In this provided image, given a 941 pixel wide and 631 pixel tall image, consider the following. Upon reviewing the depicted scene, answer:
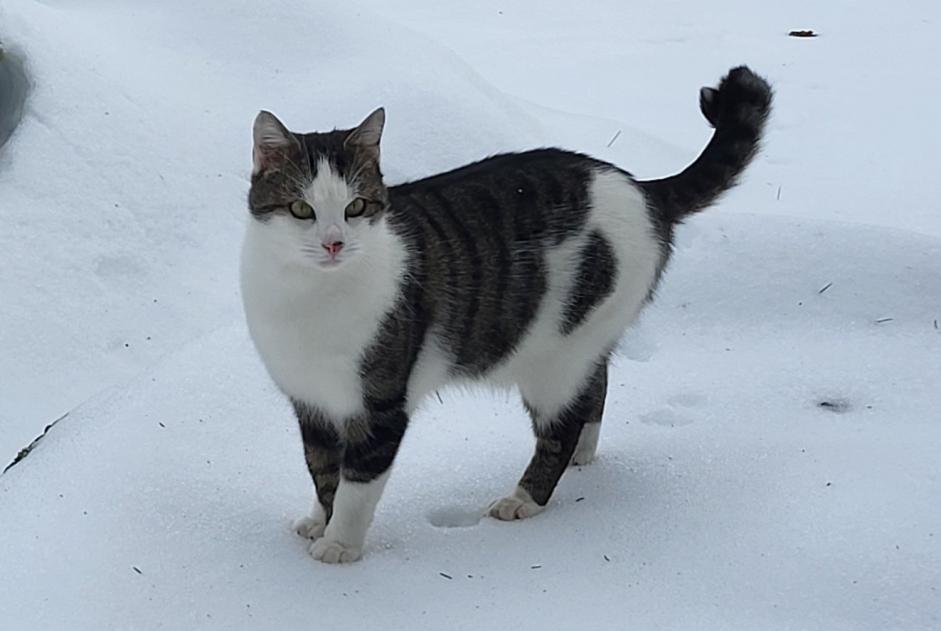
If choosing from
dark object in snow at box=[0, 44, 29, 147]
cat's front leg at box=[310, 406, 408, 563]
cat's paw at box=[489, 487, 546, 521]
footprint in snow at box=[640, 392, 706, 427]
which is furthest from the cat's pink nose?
dark object in snow at box=[0, 44, 29, 147]

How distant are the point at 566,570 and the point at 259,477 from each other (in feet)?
2.40

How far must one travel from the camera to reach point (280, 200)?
201 cm

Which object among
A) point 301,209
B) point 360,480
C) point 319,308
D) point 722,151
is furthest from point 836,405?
point 301,209

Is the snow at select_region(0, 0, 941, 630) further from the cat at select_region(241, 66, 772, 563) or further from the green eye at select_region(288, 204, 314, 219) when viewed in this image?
the green eye at select_region(288, 204, 314, 219)

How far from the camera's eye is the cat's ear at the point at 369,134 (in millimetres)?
2084

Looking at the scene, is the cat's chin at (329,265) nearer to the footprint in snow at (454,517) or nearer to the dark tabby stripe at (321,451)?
the dark tabby stripe at (321,451)

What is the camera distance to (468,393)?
8.80 ft

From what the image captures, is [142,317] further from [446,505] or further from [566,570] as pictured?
[566,570]

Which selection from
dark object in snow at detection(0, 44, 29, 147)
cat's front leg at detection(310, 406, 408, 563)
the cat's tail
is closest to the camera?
cat's front leg at detection(310, 406, 408, 563)

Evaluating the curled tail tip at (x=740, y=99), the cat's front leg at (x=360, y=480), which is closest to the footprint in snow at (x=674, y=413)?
the curled tail tip at (x=740, y=99)

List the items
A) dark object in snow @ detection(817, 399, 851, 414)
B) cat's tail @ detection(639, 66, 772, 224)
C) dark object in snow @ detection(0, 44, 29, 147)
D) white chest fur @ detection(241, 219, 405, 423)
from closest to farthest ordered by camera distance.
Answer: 1. white chest fur @ detection(241, 219, 405, 423)
2. cat's tail @ detection(639, 66, 772, 224)
3. dark object in snow @ detection(817, 399, 851, 414)
4. dark object in snow @ detection(0, 44, 29, 147)

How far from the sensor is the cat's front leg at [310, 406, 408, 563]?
2.18 m

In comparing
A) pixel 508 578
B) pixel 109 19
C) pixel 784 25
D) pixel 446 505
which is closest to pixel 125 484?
pixel 446 505

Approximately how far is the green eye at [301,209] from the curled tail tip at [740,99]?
3.20 feet
